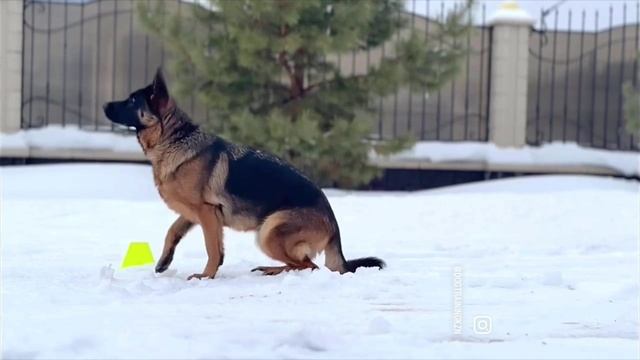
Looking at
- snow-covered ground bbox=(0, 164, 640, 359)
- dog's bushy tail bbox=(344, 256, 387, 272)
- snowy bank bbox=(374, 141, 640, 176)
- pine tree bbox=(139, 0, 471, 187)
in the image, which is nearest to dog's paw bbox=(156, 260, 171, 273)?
snow-covered ground bbox=(0, 164, 640, 359)

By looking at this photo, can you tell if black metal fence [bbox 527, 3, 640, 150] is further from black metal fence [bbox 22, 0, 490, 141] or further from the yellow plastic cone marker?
the yellow plastic cone marker

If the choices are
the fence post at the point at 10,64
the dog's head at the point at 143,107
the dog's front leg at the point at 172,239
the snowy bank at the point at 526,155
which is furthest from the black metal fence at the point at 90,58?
the dog's head at the point at 143,107

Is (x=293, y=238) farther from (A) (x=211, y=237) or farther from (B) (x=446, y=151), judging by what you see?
(B) (x=446, y=151)

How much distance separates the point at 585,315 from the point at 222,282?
189cm

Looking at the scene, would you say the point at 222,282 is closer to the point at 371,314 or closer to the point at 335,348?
the point at 371,314

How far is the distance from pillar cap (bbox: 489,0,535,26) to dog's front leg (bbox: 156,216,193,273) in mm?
9801

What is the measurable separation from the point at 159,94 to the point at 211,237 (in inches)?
34.2

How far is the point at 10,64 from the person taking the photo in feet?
44.3

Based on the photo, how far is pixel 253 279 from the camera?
5.14m

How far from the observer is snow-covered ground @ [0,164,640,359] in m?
3.52

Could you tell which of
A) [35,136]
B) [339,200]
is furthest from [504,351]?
[35,136]

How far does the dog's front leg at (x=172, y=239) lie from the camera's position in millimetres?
5523

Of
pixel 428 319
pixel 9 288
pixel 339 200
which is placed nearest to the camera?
pixel 428 319

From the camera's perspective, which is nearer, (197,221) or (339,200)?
(197,221)
